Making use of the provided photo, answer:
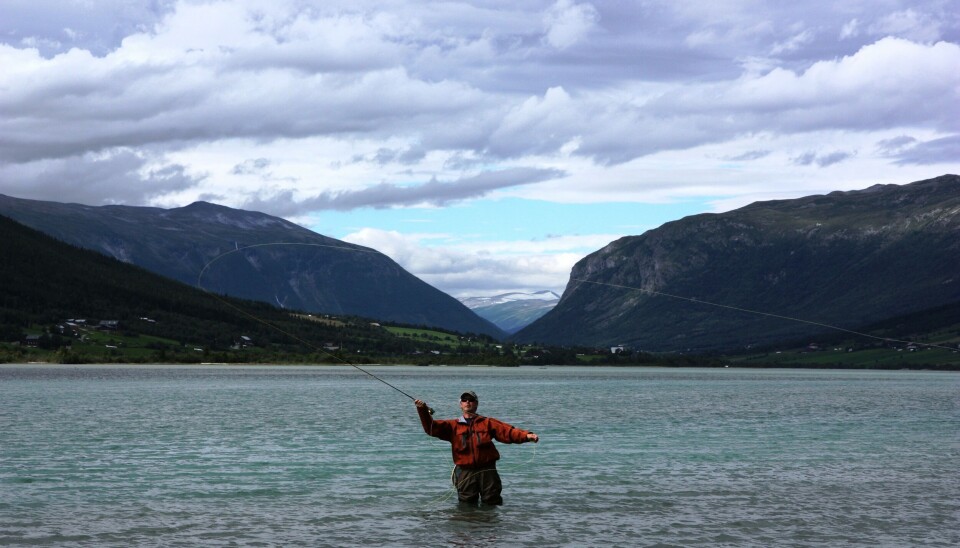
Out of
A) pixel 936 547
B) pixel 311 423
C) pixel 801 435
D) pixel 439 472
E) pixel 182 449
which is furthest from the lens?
pixel 311 423

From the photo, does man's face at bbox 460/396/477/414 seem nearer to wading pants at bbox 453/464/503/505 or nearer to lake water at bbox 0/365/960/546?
wading pants at bbox 453/464/503/505

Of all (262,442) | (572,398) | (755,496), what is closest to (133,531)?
(755,496)

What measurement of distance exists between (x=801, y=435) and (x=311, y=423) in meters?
24.1

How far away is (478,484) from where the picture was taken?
1040 inches

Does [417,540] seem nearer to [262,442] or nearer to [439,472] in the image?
[439,472]

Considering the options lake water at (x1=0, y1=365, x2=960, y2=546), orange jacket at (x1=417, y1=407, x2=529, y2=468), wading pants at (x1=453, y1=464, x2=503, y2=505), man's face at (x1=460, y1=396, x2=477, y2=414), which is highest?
man's face at (x1=460, y1=396, x2=477, y2=414)

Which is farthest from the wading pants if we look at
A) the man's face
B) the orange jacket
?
the man's face

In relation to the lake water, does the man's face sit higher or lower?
higher

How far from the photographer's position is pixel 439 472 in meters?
34.4

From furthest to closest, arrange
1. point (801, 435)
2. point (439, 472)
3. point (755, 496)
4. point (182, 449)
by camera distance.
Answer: point (801, 435) < point (182, 449) < point (439, 472) < point (755, 496)

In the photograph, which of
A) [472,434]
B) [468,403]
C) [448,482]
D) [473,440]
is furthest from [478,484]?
[448,482]

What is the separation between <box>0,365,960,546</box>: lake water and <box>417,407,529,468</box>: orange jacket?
151 centimetres

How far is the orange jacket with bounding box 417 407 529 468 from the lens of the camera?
981 inches

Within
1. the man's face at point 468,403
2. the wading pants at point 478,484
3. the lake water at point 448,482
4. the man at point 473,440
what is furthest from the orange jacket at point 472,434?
the lake water at point 448,482
